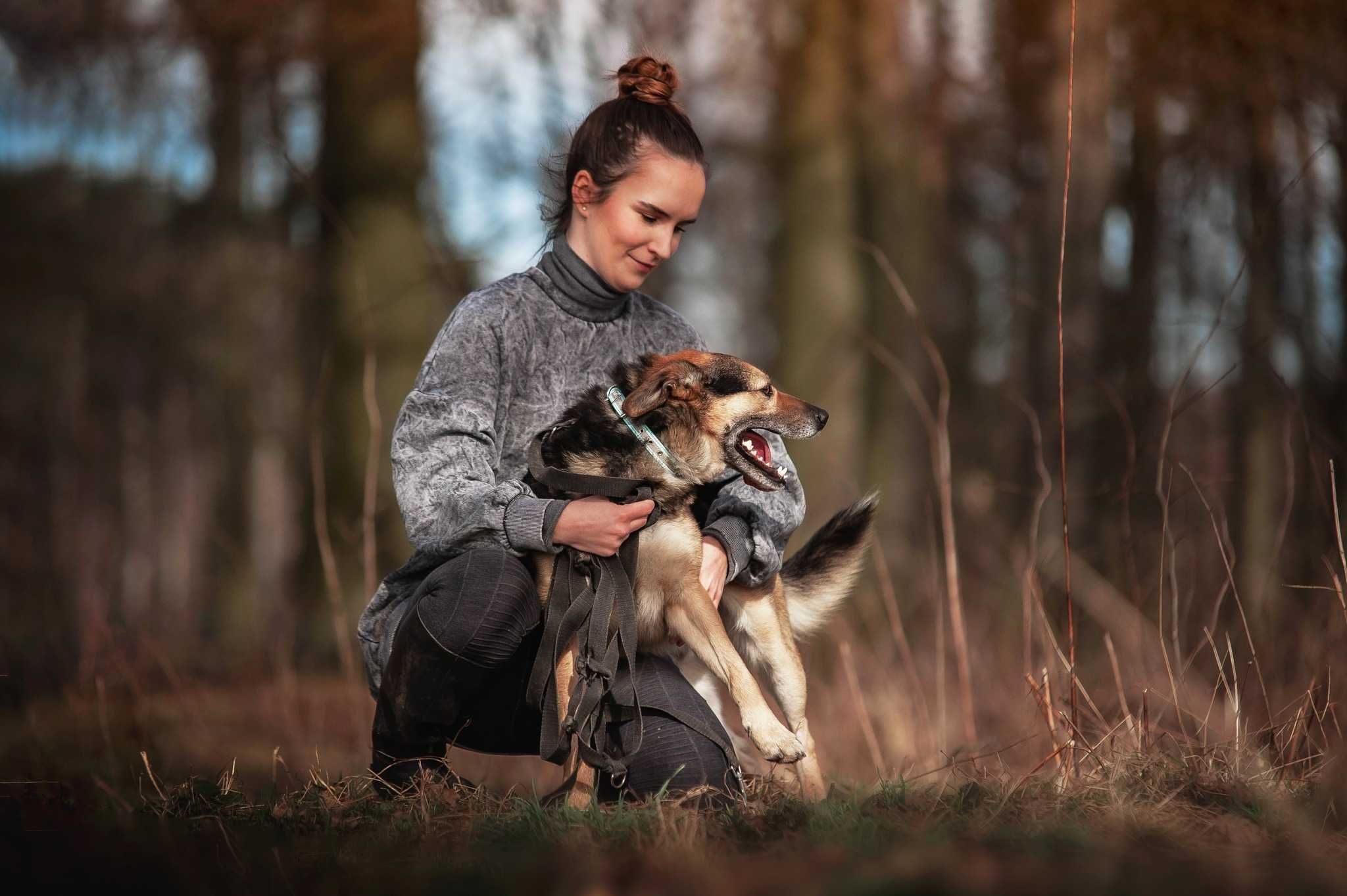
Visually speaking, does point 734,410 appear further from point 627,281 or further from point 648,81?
point 648,81

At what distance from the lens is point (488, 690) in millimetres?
3074

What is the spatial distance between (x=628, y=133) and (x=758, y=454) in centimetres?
98

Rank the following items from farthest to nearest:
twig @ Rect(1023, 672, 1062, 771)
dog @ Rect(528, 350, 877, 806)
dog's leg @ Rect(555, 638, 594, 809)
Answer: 1. twig @ Rect(1023, 672, 1062, 771)
2. dog @ Rect(528, 350, 877, 806)
3. dog's leg @ Rect(555, 638, 594, 809)

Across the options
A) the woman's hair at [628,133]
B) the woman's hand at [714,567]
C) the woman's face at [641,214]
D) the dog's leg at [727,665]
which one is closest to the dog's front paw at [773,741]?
the dog's leg at [727,665]

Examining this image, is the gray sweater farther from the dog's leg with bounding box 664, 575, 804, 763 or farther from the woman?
the dog's leg with bounding box 664, 575, 804, 763

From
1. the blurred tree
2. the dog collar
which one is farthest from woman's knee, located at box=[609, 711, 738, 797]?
the blurred tree

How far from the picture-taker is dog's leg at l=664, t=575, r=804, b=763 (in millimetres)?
2875

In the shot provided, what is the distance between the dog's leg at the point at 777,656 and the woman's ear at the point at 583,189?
126cm

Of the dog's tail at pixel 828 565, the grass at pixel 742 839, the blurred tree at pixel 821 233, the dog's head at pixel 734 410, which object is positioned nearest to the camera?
the grass at pixel 742 839

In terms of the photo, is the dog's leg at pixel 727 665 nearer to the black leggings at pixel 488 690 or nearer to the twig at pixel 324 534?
the black leggings at pixel 488 690

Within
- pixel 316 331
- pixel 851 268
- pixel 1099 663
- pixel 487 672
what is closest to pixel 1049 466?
pixel 851 268

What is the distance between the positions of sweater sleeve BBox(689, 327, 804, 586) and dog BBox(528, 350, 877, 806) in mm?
68

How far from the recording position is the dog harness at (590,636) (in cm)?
288

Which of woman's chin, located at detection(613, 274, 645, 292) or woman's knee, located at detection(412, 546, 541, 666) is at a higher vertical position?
woman's chin, located at detection(613, 274, 645, 292)
